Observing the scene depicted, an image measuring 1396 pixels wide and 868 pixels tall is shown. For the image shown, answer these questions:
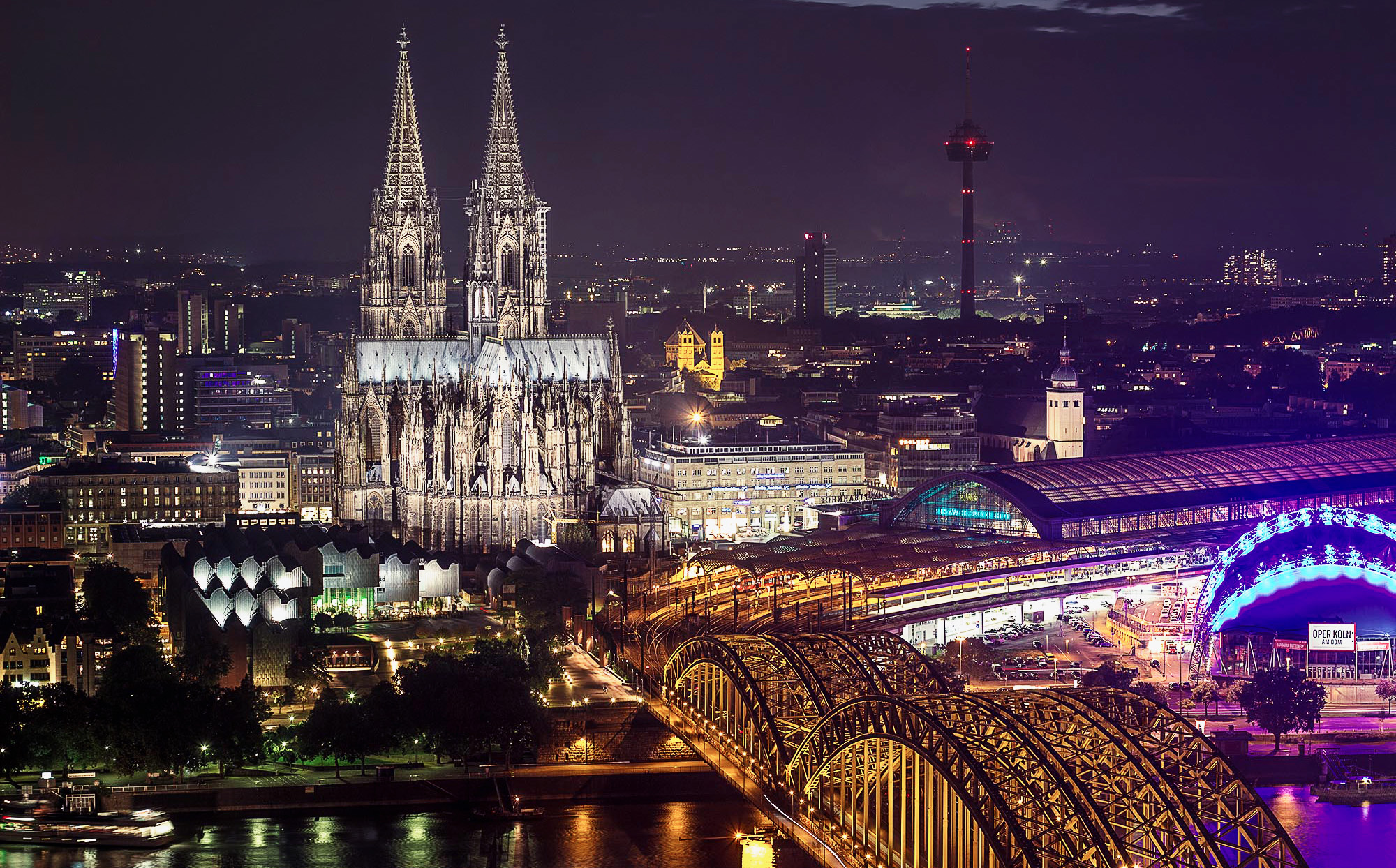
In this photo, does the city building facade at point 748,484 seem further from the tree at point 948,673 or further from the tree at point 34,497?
the tree at point 948,673

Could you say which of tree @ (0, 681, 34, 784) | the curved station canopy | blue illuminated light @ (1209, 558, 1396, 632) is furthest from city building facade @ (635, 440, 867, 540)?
tree @ (0, 681, 34, 784)

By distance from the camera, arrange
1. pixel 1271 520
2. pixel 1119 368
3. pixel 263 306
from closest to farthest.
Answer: pixel 1271 520
pixel 1119 368
pixel 263 306

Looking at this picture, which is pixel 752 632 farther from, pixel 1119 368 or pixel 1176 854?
pixel 1119 368

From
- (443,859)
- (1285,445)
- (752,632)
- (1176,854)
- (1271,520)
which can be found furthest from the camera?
(1285,445)

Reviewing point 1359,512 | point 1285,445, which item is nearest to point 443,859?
point 1359,512

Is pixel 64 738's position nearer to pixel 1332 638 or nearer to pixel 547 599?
pixel 547 599

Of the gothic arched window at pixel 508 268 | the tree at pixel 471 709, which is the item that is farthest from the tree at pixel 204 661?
the gothic arched window at pixel 508 268

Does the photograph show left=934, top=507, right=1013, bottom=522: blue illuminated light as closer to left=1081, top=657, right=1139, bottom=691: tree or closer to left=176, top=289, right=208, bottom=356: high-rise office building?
left=1081, top=657, right=1139, bottom=691: tree
